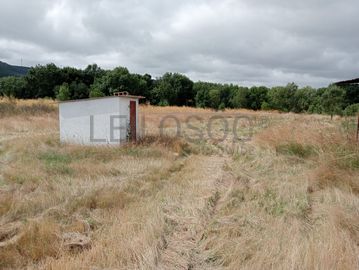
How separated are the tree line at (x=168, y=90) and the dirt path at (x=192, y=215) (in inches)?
1082

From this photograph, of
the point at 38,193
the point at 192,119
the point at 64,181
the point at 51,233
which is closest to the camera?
the point at 51,233

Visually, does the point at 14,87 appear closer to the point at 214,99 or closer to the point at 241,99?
the point at 214,99

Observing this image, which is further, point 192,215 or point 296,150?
point 296,150

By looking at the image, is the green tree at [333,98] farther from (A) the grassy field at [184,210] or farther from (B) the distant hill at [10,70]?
(B) the distant hill at [10,70]

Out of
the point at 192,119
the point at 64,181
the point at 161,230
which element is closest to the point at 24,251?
the point at 161,230

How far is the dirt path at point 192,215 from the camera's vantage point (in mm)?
2953

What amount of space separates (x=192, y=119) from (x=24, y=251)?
1832cm

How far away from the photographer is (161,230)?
3.48 metres

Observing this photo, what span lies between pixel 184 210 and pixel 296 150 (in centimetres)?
444

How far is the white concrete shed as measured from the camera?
9383 millimetres

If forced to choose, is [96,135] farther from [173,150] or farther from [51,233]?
[51,233]

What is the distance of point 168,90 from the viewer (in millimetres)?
43406

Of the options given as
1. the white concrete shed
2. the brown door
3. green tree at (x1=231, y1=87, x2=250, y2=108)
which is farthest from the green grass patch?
green tree at (x1=231, y1=87, x2=250, y2=108)

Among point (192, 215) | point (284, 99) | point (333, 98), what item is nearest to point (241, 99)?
point (284, 99)
